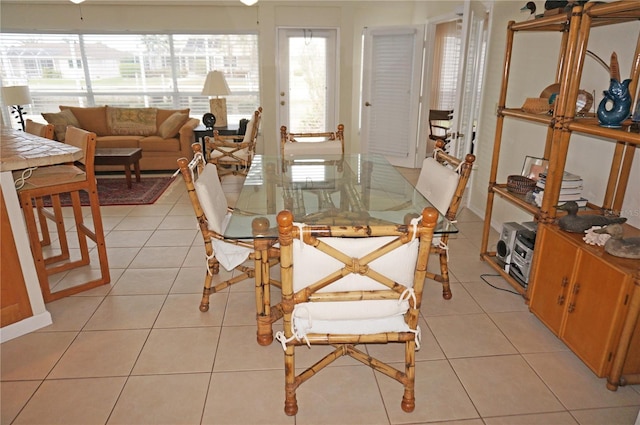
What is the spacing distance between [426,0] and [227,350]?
201 inches

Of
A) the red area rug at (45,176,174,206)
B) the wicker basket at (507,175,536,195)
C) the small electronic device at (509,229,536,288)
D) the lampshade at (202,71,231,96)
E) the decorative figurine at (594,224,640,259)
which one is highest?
the lampshade at (202,71,231,96)

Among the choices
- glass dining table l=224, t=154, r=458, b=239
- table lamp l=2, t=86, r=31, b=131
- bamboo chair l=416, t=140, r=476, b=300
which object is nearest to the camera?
glass dining table l=224, t=154, r=458, b=239

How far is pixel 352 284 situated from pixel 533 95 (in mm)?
2619

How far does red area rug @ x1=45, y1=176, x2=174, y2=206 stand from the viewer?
446cm

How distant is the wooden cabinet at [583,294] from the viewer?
176 centimetres

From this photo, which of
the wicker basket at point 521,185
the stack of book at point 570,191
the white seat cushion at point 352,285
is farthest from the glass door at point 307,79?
the white seat cushion at point 352,285

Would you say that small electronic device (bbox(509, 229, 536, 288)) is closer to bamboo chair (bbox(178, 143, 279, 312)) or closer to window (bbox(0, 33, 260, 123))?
bamboo chair (bbox(178, 143, 279, 312))

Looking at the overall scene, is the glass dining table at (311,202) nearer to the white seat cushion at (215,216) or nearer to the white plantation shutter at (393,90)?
the white seat cushion at (215,216)

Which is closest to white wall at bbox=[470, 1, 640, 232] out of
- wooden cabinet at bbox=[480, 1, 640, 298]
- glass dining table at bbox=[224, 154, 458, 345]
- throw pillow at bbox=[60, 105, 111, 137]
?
wooden cabinet at bbox=[480, 1, 640, 298]

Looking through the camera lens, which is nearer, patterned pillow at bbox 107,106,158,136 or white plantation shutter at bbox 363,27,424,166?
white plantation shutter at bbox 363,27,424,166

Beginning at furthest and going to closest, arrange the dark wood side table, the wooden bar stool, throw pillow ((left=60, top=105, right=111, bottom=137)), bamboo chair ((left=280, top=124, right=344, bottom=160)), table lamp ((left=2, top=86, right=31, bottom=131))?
throw pillow ((left=60, top=105, right=111, bottom=137)) → the dark wood side table → table lamp ((left=2, top=86, right=31, bottom=131)) → bamboo chair ((left=280, top=124, right=344, bottom=160)) → the wooden bar stool

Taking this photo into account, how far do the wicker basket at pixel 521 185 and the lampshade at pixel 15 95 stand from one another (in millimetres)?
5837

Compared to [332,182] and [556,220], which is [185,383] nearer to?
[332,182]

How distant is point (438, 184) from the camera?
244cm
